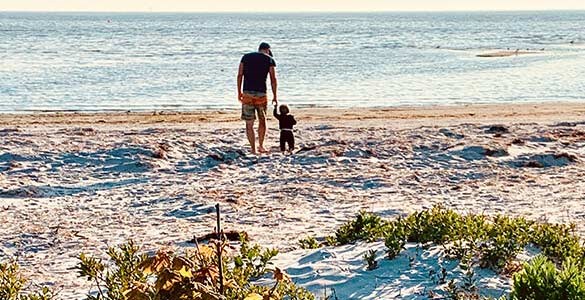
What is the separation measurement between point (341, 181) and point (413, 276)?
5.00 m

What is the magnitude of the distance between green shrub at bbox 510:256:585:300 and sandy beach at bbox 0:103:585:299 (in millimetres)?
3193

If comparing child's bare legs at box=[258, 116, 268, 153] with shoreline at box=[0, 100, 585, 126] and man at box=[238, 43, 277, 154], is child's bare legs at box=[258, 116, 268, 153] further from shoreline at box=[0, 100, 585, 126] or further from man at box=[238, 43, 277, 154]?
shoreline at box=[0, 100, 585, 126]

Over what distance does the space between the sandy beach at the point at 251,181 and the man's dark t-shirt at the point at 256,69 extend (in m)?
1.01

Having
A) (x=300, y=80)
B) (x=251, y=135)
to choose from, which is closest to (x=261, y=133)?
(x=251, y=135)

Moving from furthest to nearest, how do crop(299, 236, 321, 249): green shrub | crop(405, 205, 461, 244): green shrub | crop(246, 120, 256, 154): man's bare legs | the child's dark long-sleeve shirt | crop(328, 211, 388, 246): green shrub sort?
the child's dark long-sleeve shirt → crop(246, 120, 256, 154): man's bare legs → crop(299, 236, 321, 249): green shrub → crop(328, 211, 388, 246): green shrub → crop(405, 205, 461, 244): green shrub

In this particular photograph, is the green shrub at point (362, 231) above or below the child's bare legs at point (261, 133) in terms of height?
above

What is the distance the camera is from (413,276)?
5.49m


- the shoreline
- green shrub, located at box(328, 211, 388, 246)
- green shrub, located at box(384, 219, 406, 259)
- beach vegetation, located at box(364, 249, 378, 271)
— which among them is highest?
green shrub, located at box(384, 219, 406, 259)

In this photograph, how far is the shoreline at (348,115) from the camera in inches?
730

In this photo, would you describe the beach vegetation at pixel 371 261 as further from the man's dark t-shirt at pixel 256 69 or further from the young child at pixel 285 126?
the young child at pixel 285 126

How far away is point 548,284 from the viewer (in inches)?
155

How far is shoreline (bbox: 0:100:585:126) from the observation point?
1853 cm

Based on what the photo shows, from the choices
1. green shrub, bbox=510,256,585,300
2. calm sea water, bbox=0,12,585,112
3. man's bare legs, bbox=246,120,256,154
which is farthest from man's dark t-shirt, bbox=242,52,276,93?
calm sea water, bbox=0,12,585,112

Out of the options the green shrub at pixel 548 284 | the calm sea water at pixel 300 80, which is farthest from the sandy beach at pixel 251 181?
the calm sea water at pixel 300 80
